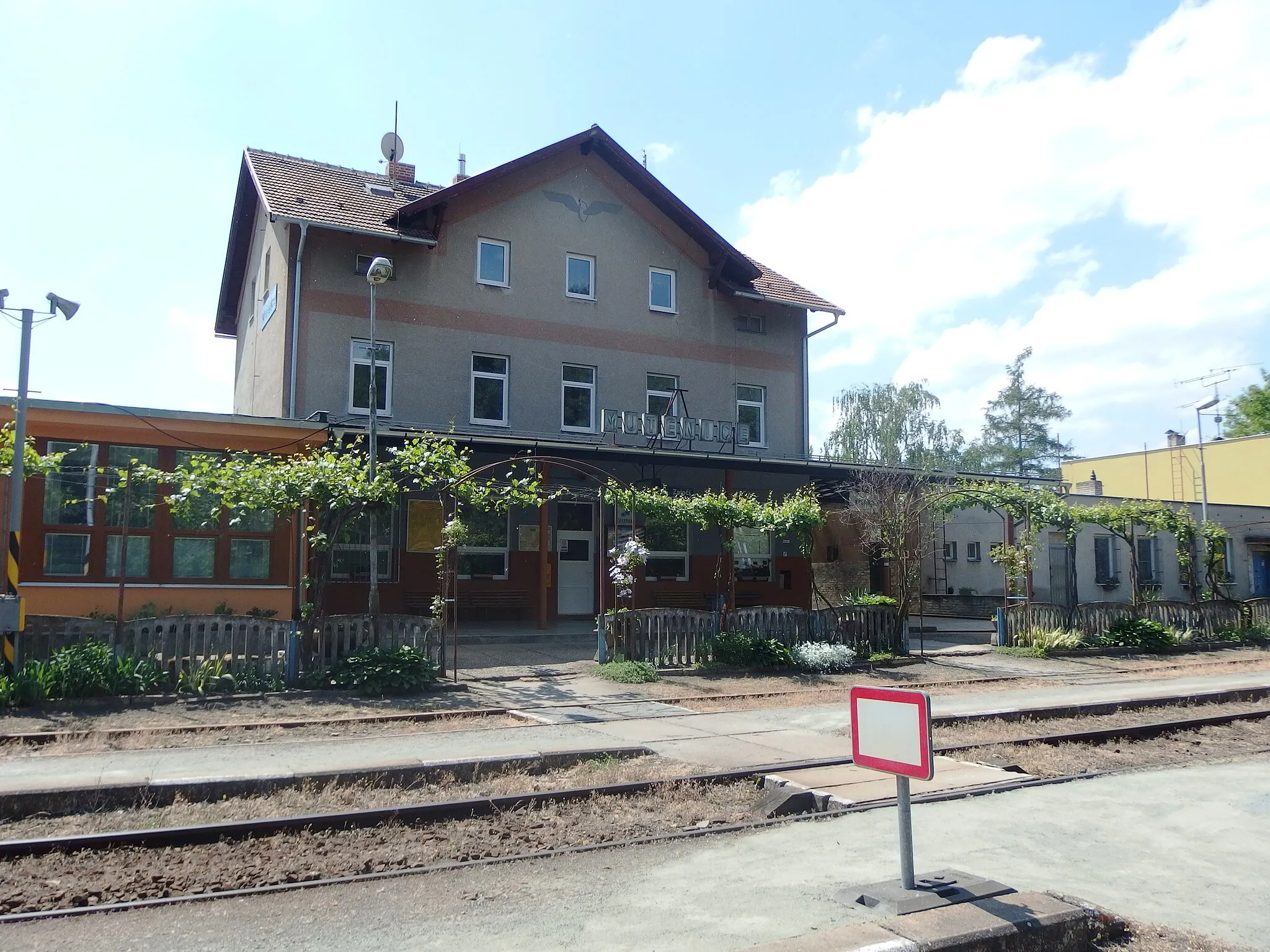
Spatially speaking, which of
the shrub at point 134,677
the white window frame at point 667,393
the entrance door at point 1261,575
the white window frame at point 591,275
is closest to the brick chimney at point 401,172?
the white window frame at point 591,275

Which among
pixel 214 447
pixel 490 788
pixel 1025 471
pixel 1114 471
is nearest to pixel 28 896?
pixel 490 788

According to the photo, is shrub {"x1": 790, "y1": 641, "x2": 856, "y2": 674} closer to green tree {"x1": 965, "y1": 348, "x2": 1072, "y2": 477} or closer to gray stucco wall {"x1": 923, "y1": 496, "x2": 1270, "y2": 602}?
gray stucco wall {"x1": 923, "y1": 496, "x2": 1270, "y2": 602}

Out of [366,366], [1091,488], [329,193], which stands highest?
[329,193]

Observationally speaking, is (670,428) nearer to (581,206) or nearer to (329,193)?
(581,206)

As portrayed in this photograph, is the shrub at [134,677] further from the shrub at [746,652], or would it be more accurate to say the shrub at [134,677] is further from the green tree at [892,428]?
the green tree at [892,428]

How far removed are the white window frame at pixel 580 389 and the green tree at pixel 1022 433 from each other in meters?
38.4

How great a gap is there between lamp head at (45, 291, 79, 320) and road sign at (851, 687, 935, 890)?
1124 cm

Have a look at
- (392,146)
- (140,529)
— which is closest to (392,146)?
(392,146)

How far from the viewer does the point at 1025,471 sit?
56.8 metres

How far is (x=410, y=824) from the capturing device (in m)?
6.91

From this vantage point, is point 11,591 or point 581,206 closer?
point 11,591

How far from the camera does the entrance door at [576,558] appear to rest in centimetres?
2286

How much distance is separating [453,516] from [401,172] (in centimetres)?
1354

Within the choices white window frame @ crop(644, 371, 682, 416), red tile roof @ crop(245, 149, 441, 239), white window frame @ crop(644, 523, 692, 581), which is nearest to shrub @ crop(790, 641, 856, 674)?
white window frame @ crop(644, 523, 692, 581)
